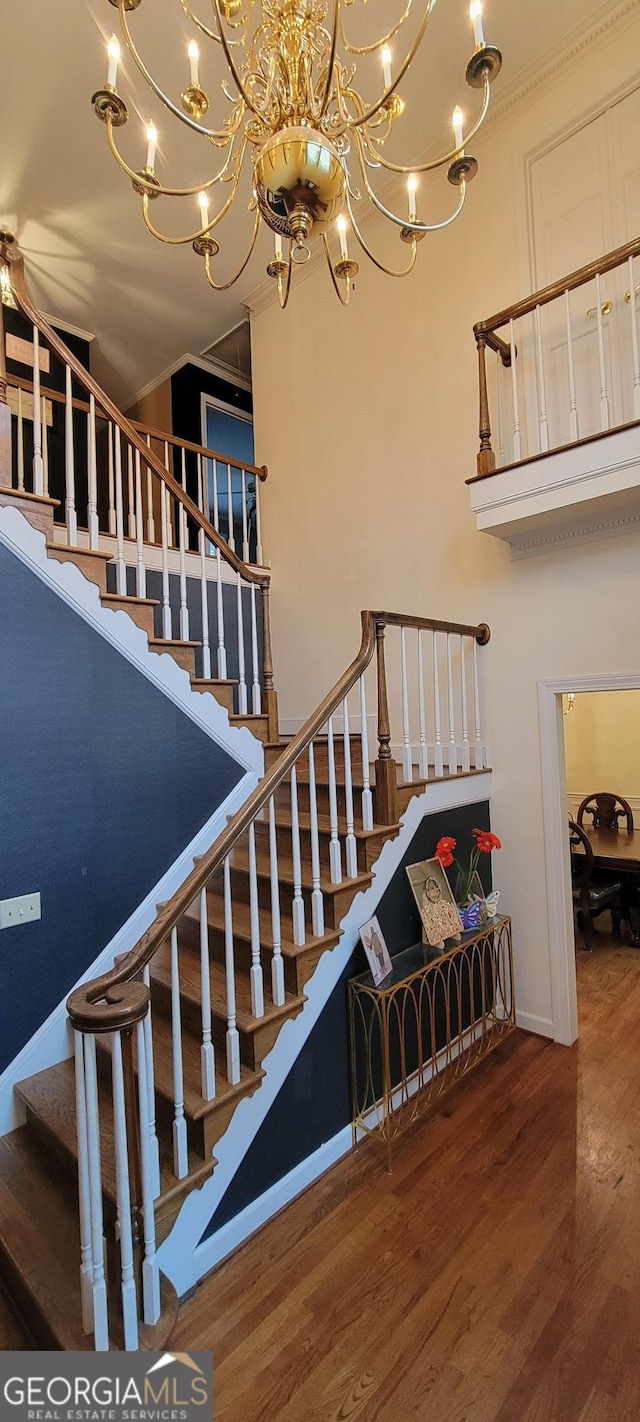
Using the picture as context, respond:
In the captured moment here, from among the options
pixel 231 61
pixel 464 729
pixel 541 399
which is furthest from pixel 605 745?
pixel 231 61

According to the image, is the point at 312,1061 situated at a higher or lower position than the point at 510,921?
lower

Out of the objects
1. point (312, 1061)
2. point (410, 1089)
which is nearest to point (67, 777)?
point (312, 1061)

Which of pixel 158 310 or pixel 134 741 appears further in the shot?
pixel 158 310

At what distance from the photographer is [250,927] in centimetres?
250

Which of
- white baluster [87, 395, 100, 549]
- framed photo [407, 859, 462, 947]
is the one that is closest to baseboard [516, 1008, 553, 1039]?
framed photo [407, 859, 462, 947]

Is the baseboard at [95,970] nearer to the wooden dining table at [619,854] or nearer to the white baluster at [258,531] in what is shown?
the white baluster at [258,531]

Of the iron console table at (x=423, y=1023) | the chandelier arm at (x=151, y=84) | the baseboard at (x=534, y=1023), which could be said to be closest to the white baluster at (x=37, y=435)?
the chandelier arm at (x=151, y=84)

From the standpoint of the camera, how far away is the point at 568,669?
3.01m

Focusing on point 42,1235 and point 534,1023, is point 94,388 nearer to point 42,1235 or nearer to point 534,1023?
point 42,1235

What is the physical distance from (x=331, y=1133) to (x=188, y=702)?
1.96 meters

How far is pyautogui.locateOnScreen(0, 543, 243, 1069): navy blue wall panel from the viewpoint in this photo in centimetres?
231

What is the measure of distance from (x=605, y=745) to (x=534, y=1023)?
140 inches

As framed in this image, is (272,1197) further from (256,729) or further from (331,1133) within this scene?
(256,729)

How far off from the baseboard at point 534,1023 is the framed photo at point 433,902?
0.83 metres
